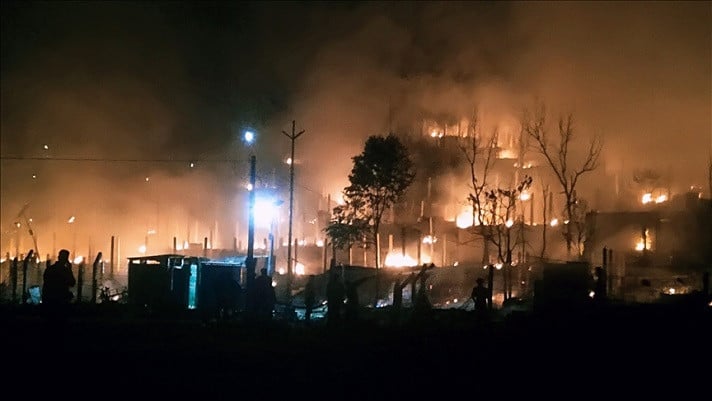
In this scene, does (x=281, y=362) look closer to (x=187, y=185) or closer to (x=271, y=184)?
(x=271, y=184)

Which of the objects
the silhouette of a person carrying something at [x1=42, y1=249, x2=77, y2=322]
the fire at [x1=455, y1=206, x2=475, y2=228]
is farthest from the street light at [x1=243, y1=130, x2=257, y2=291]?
the fire at [x1=455, y1=206, x2=475, y2=228]

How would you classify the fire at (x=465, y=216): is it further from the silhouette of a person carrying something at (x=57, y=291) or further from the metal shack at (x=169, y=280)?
the silhouette of a person carrying something at (x=57, y=291)

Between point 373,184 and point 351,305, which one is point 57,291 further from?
point 373,184

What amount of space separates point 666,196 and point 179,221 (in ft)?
211

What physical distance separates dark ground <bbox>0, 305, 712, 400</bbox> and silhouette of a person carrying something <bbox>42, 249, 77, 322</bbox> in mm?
378

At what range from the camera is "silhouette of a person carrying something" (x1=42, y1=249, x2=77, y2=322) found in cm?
1370

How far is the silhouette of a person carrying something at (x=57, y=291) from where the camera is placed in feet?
44.9

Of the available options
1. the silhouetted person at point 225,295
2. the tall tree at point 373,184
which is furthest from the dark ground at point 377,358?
the tall tree at point 373,184

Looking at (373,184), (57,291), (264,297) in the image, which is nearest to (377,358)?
(264,297)

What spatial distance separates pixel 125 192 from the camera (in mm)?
96188

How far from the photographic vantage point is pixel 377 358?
1445 centimetres

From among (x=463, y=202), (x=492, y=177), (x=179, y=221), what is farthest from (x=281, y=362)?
(x=179, y=221)

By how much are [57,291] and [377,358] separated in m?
6.89

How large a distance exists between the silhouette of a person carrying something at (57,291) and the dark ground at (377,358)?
1.24ft
